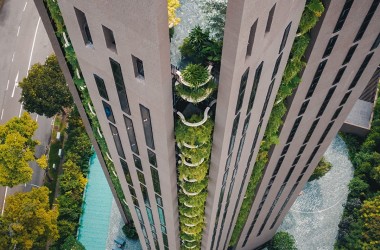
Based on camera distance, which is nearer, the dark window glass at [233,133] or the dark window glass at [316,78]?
the dark window glass at [233,133]

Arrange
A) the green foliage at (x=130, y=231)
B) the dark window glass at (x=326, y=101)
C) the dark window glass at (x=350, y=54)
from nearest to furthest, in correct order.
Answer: the dark window glass at (x=350, y=54) < the dark window glass at (x=326, y=101) < the green foliage at (x=130, y=231)

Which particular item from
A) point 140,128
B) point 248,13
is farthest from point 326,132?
point 248,13

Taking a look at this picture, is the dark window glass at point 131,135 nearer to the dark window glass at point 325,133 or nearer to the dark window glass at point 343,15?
the dark window glass at point 343,15

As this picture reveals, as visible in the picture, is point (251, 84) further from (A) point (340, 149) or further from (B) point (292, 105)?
(A) point (340, 149)

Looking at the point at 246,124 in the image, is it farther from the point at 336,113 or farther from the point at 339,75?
the point at 336,113

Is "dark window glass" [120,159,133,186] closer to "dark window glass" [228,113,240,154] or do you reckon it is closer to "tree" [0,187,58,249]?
"dark window glass" [228,113,240,154]

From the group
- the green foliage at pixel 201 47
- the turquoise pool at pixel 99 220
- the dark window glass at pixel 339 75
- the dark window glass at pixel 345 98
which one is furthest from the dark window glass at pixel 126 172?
the turquoise pool at pixel 99 220

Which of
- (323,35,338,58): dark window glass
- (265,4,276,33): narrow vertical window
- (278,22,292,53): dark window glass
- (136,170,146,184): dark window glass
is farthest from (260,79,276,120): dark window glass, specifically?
(136,170,146,184): dark window glass

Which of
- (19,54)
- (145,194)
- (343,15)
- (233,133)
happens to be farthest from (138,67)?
(19,54)
